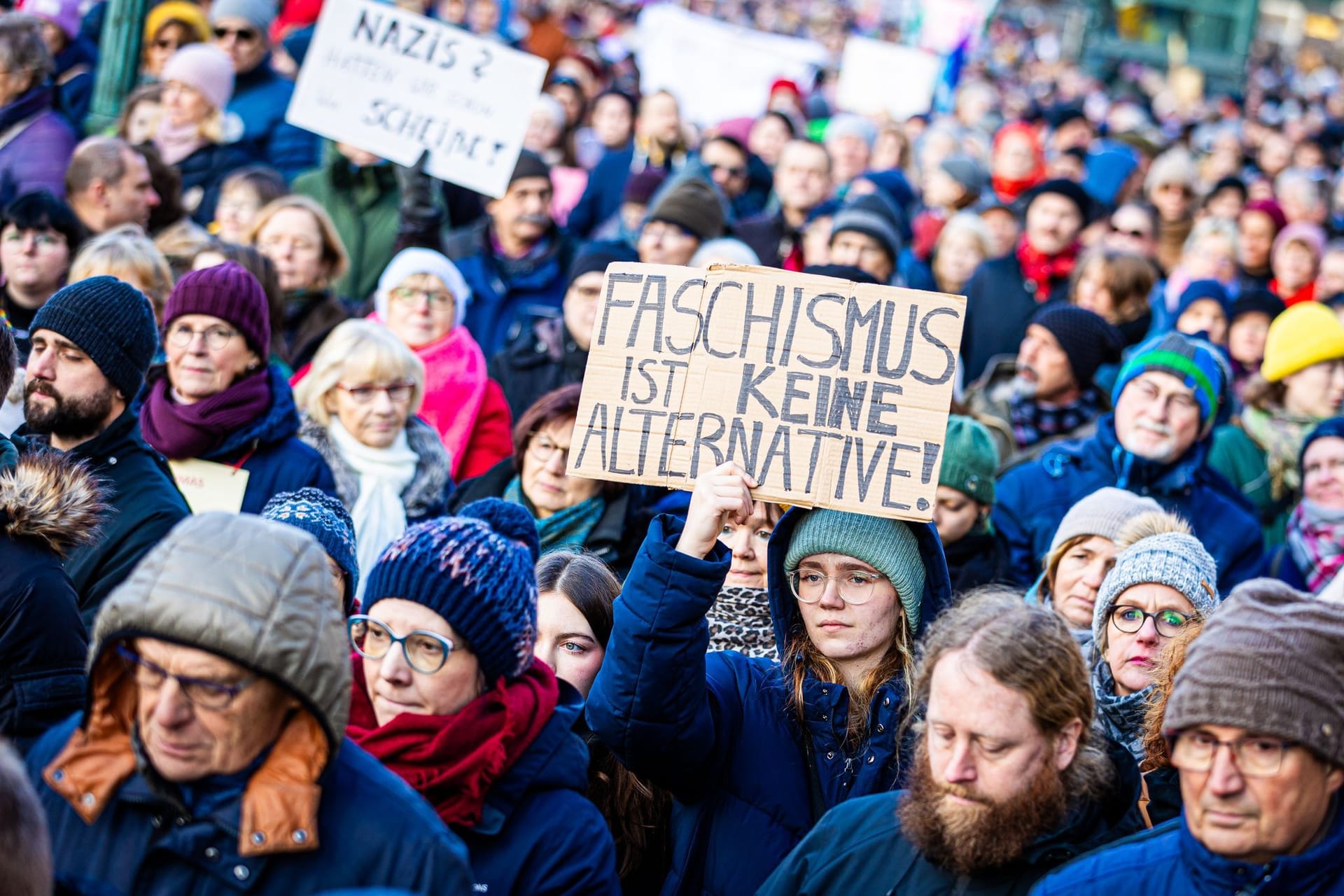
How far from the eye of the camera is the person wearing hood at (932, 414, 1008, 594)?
18.2 ft

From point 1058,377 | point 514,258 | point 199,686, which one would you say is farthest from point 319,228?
point 199,686

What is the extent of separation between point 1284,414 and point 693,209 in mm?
3041

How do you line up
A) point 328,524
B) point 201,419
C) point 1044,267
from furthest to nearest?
1. point 1044,267
2. point 201,419
3. point 328,524

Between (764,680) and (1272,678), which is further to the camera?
(764,680)

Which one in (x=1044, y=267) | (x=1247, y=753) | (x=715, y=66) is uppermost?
(x=715, y=66)

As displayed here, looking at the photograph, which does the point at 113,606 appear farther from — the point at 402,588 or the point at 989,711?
the point at 989,711

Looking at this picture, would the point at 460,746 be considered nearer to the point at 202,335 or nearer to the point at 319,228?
the point at 202,335

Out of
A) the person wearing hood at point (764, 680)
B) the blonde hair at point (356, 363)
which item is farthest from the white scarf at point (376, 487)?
the person wearing hood at point (764, 680)

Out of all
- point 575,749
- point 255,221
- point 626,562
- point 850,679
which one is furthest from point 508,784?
point 255,221

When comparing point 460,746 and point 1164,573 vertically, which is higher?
point 1164,573

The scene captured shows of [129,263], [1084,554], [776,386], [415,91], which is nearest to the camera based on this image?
[776,386]

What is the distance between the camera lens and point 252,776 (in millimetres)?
2553

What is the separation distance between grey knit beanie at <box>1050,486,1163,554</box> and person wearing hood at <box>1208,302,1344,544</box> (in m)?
2.40

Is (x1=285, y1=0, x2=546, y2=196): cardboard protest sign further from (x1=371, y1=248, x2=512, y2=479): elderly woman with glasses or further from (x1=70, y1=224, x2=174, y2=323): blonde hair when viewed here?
(x1=70, y1=224, x2=174, y2=323): blonde hair
